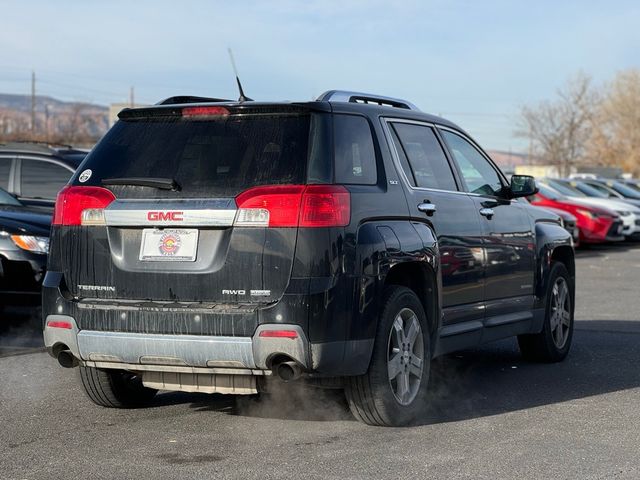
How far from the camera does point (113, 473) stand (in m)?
5.22

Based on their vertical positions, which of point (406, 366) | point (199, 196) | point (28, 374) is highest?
point (199, 196)

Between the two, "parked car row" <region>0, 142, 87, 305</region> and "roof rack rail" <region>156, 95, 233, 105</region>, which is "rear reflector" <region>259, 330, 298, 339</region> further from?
"parked car row" <region>0, 142, 87, 305</region>

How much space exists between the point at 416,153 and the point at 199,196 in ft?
5.48

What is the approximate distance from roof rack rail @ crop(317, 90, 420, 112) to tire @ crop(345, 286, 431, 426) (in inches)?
44.6

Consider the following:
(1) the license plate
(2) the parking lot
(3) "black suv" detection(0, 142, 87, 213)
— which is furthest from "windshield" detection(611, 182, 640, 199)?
(1) the license plate

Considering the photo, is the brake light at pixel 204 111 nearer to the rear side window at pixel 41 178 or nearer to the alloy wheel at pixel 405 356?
the alloy wheel at pixel 405 356

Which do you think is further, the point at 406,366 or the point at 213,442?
the point at 406,366

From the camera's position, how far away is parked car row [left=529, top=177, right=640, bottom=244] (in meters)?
23.9

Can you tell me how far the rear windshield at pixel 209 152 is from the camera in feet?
18.9

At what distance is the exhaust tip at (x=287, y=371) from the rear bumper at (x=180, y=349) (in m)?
0.05

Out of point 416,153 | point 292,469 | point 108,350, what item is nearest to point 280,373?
point 292,469

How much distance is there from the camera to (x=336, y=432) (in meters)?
6.12

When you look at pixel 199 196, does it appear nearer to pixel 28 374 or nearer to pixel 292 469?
pixel 292 469

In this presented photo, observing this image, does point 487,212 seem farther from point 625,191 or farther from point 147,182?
point 625,191
